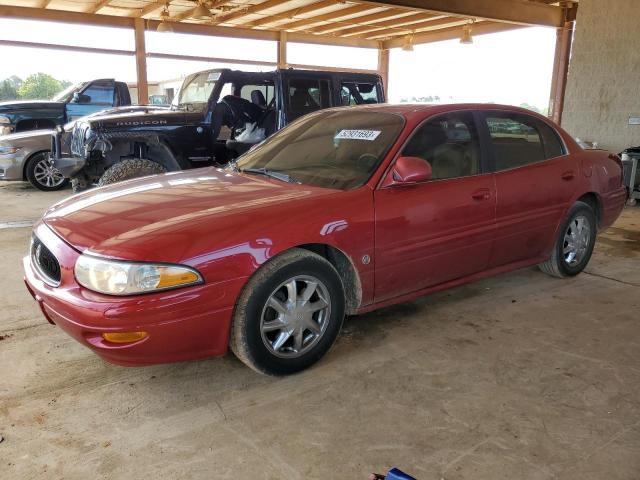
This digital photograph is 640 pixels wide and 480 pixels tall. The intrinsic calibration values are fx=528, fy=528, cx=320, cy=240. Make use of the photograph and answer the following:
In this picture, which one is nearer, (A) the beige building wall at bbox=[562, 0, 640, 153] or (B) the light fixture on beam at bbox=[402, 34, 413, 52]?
(A) the beige building wall at bbox=[562, 0, 640, 153]

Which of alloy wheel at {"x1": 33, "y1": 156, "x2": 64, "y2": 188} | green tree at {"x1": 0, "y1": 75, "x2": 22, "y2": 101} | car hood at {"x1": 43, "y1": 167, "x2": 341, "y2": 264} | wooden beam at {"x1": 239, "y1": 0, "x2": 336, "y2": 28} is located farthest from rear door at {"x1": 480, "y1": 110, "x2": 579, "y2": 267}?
green tree at {"x1": 0, "y1": 75, "x2": 22, "y2": 101}

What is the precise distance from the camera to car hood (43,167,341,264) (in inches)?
95.8

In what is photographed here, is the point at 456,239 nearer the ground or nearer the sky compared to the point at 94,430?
nearer the sky

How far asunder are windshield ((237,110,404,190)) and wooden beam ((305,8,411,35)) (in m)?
10.9

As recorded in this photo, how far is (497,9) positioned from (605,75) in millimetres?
2780

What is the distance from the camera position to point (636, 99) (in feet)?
30.3

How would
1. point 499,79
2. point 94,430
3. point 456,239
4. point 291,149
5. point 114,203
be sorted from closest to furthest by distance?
point 94,430 → point 114,203 → point 456,239 → point 291,149 → point 499,79

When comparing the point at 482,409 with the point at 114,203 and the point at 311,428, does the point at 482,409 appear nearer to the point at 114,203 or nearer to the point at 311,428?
the point at 311,428

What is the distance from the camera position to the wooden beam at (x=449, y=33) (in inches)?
607

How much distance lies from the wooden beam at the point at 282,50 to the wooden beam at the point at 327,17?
514mm

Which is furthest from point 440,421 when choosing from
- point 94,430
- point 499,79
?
point 499,79

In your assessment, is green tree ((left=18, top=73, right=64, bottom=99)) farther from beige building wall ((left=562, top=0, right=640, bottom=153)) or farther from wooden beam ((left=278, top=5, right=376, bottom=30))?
beige building wall ((left=562, top=0, right=640, bottom=153))

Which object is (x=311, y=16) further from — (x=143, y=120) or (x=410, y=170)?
(x=410, y=170)

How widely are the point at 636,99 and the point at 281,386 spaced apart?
9.24 meters
